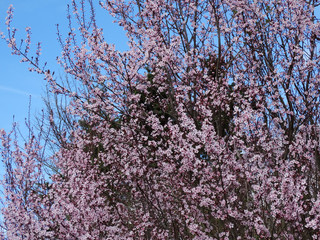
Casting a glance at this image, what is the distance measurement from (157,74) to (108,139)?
167 cm

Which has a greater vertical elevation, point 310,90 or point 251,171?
point 310,90

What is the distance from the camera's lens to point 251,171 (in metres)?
5.39

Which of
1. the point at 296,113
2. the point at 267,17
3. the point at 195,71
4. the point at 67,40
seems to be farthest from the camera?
the point at 67,40

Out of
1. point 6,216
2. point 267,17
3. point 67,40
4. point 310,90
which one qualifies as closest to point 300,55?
point 310,90

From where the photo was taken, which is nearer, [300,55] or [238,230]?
[238,230]

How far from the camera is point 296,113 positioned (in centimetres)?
705

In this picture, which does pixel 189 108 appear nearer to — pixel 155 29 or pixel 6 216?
pixel 155 29

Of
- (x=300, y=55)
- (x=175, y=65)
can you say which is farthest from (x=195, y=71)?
(x=300, y=55)

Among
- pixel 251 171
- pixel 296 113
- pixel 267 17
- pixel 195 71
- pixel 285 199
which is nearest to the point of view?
pixel 285 199

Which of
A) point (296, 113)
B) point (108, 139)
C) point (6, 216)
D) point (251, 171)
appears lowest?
point (251, 171)

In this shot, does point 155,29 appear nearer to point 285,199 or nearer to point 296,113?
point 296,113

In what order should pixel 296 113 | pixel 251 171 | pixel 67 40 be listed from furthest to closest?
pixel 67 40 < pixel 296 113 < pixel 251 171

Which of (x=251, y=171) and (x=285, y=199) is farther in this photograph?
(x=251, y=171)

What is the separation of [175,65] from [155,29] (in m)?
0.79
